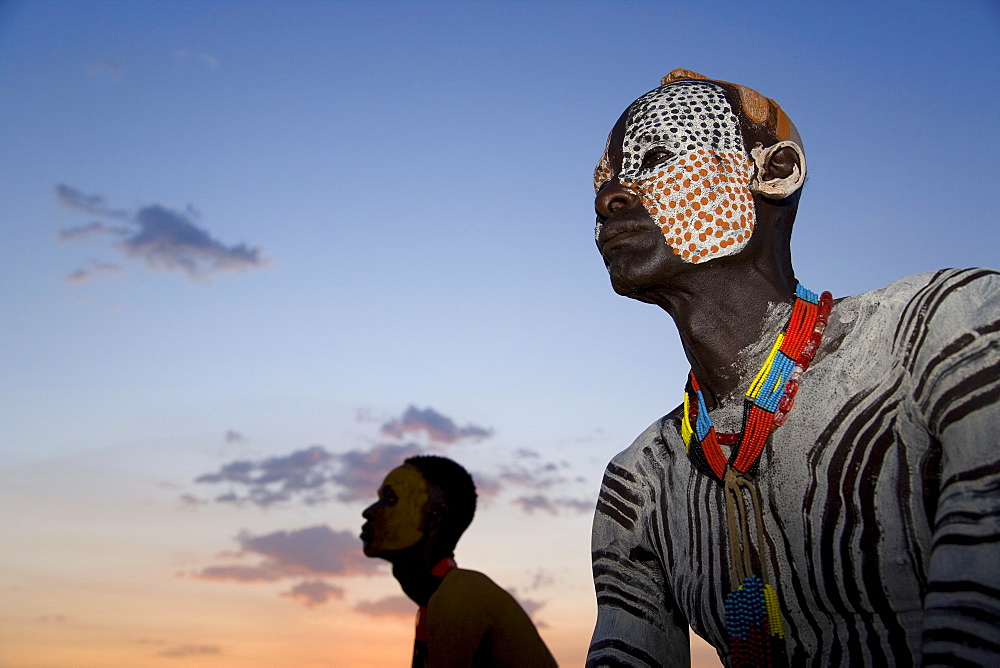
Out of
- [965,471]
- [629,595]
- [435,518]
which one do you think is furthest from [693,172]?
[435,518]

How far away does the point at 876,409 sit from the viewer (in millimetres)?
2791

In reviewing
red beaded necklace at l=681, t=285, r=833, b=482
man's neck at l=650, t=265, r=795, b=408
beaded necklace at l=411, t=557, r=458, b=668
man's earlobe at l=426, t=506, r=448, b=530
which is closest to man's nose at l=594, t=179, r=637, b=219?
man's neck at l=650, t=265, r=795, b=408

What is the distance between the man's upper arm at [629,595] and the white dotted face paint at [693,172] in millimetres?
889

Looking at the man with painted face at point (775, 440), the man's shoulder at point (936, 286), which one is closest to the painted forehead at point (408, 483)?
the man with painted face at point (775, 440)

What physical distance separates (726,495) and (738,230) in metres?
0.84

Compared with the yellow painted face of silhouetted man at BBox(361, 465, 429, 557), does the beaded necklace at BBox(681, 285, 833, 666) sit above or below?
below

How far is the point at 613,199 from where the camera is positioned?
3264 mm

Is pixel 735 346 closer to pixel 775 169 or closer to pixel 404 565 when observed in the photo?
pixel 775 169

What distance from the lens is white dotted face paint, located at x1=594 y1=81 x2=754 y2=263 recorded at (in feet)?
10.3

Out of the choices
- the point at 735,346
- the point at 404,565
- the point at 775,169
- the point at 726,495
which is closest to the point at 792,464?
the point at 726,495

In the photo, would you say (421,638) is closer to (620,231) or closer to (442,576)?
(442,576)

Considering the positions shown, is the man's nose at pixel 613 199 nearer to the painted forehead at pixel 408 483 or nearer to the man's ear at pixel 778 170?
the man's ear at pixel 778 170

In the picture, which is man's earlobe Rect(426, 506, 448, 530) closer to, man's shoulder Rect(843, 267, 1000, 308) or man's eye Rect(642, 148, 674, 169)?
man's eye Rect(642, 148, 674, 169)

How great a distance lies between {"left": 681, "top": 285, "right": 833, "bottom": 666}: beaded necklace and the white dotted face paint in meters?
0.34
